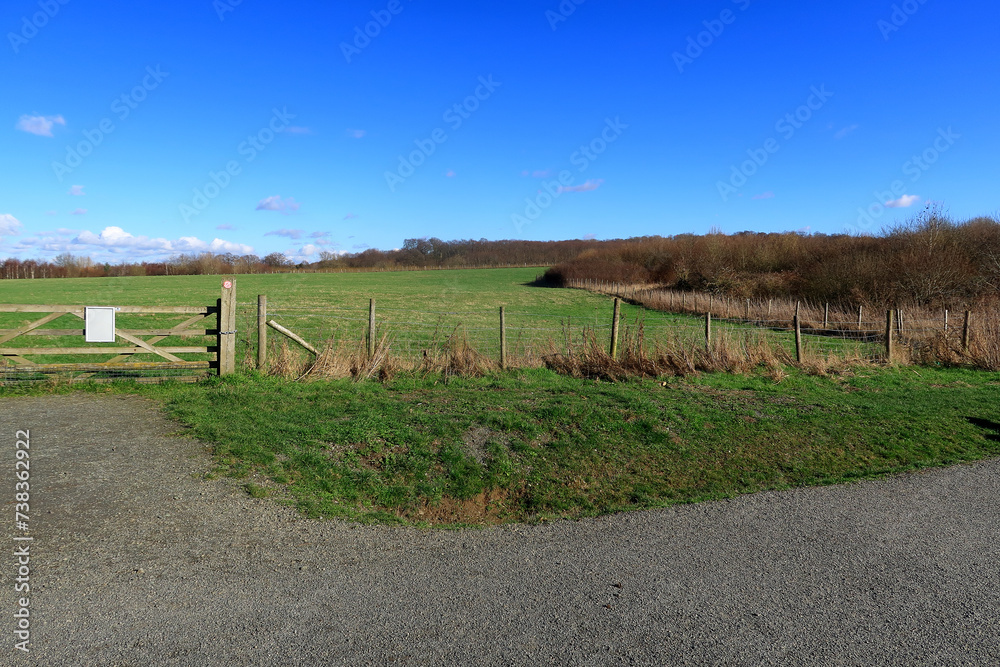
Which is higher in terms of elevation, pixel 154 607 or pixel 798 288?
pixel 798 288

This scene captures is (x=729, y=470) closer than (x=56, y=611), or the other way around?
(x=56, y=611)

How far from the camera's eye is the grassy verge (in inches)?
273

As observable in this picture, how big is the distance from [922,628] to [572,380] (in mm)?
9420

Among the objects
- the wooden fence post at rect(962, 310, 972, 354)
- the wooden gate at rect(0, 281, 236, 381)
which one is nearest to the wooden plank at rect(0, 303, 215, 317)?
the wooden gate at rect(0, 281, 236, 381)

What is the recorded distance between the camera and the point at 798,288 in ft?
146

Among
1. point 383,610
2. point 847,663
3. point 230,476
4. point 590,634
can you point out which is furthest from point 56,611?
point 847,663

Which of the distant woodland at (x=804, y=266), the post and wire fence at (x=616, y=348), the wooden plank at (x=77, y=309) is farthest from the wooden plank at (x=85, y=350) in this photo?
the distant woodland at (x=804, y=266)

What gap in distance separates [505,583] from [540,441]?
13.3 feet

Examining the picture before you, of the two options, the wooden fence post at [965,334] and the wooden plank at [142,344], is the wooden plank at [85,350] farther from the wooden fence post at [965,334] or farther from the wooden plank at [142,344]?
the wooden fence post at [965,334]

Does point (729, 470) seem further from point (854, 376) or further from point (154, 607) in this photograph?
point (854, 376)

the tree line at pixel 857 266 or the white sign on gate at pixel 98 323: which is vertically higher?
the tree line at pixel 857 266

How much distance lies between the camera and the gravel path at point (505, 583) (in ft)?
12.4

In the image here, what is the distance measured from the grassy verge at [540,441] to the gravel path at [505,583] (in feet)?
2.36

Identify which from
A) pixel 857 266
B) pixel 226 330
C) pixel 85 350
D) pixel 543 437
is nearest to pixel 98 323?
pixel 85 350
